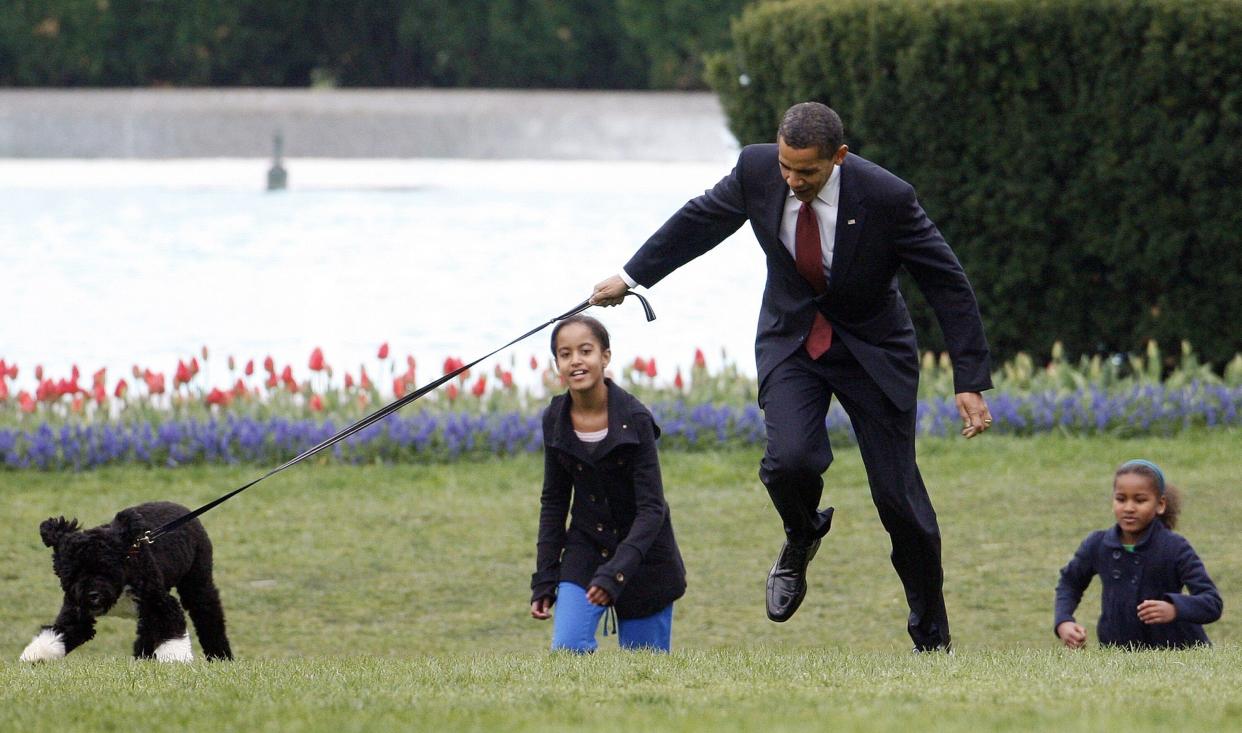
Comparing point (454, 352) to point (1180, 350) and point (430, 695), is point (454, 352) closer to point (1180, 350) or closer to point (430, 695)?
point (1180, 350)

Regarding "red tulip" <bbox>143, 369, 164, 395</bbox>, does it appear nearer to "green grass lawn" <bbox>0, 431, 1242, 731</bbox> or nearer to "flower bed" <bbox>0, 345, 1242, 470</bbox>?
"flower bed" <bbox>0, 345, 1242, 470</bbox>

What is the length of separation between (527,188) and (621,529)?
20824mm

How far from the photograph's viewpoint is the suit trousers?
5836 mm

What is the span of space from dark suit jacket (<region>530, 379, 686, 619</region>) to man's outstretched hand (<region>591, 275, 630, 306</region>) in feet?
1.59

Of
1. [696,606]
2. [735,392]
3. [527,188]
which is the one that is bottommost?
[696,606]

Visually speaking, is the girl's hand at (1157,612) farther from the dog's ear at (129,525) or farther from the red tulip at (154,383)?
the red tulip at (154,383)

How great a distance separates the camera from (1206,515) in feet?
31.2

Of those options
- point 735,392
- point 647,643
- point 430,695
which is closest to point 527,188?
point 735,392

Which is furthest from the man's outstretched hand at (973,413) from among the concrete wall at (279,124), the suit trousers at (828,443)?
the concrete wall at (279,124)

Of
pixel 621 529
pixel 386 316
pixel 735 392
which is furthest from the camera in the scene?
pixel 386 316

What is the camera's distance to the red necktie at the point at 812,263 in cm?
571

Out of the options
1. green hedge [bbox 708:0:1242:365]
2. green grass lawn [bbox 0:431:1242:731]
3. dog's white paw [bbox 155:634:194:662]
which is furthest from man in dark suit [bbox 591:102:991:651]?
green hedge [bbox 708:0:1242:365]

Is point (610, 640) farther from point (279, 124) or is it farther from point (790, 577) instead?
point (279, 124)

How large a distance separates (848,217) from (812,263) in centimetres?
19
